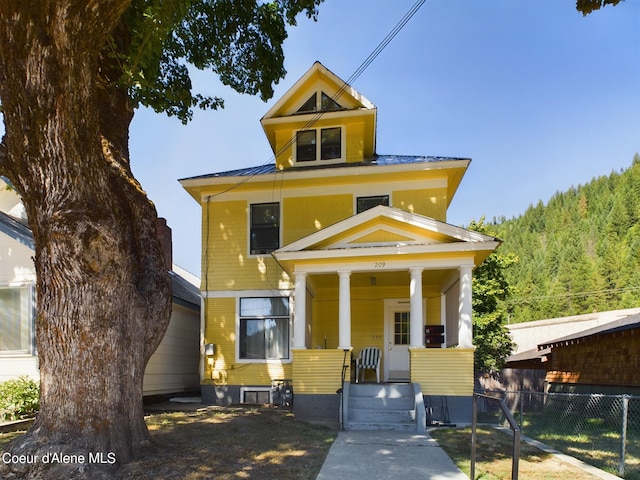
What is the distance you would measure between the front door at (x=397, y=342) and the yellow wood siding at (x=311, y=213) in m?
2.99

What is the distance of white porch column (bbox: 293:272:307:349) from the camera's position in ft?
31.9

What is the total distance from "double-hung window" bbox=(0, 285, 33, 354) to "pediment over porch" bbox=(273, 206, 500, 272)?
19.1ft

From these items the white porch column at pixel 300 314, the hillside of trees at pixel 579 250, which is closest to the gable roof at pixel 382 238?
the white porch column at pixel 300 314

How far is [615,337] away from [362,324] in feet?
22.9

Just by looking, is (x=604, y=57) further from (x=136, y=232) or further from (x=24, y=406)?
(x=24, y=406)

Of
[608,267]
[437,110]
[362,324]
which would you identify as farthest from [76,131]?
[608,267]

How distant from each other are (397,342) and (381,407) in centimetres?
339

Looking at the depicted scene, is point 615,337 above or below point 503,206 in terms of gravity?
below

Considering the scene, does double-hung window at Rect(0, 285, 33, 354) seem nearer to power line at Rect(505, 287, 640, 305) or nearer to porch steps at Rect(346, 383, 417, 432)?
porch steps at Rect(346, 383, 417, 432)

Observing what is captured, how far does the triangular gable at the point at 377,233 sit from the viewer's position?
376 inches

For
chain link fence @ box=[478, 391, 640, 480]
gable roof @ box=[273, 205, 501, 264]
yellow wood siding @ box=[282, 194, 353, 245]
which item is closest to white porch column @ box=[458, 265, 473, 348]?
gable roof @ box=[273, 205, 501, 264]

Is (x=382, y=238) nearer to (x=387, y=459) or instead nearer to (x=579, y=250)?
(x=387, y=459)

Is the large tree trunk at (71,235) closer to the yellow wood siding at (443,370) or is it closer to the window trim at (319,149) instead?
the yellow wood siding at (443,370)

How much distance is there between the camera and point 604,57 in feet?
41.9
